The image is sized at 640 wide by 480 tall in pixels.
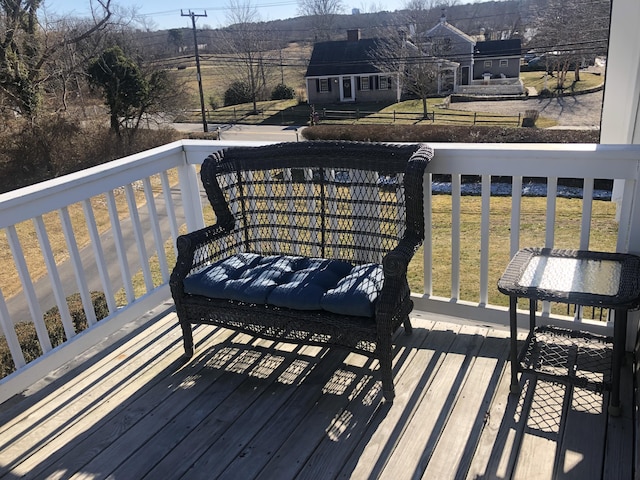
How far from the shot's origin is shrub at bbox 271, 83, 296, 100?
97.4ft

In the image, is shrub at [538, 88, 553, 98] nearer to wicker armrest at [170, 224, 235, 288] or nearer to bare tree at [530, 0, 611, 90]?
bare tree at [530, 0, 611, 90]

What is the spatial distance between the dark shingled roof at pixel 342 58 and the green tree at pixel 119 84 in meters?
13.6

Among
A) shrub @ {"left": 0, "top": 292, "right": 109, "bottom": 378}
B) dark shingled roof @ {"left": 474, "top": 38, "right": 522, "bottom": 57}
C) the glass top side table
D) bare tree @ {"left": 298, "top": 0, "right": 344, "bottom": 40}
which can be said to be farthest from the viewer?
bare tree @ {"left": 298, "top": 0, "right": 344, "bottom": 40}

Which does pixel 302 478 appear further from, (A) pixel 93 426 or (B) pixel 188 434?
(A) pixel 93 426

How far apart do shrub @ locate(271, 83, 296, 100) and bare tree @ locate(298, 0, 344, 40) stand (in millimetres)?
4038

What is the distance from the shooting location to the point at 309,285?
2.09 metres

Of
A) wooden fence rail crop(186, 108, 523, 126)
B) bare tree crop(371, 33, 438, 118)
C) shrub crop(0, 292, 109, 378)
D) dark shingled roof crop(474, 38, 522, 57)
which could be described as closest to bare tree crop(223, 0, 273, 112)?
wooden fence rail crop(186, 108, 523, 126)

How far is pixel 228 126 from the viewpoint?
25188mm

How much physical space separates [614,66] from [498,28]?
102 ft

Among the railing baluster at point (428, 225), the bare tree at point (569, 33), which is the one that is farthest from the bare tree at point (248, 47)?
the railing baluster at point (428, 225)

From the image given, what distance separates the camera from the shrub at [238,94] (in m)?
28.5

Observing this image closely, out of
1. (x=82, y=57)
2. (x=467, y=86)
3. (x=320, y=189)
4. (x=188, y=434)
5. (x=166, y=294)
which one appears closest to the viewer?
(x=188, y=434)

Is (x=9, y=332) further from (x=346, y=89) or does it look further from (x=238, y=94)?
(x=346, y=89)

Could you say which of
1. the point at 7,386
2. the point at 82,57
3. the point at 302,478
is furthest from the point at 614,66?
the point at 82,57
